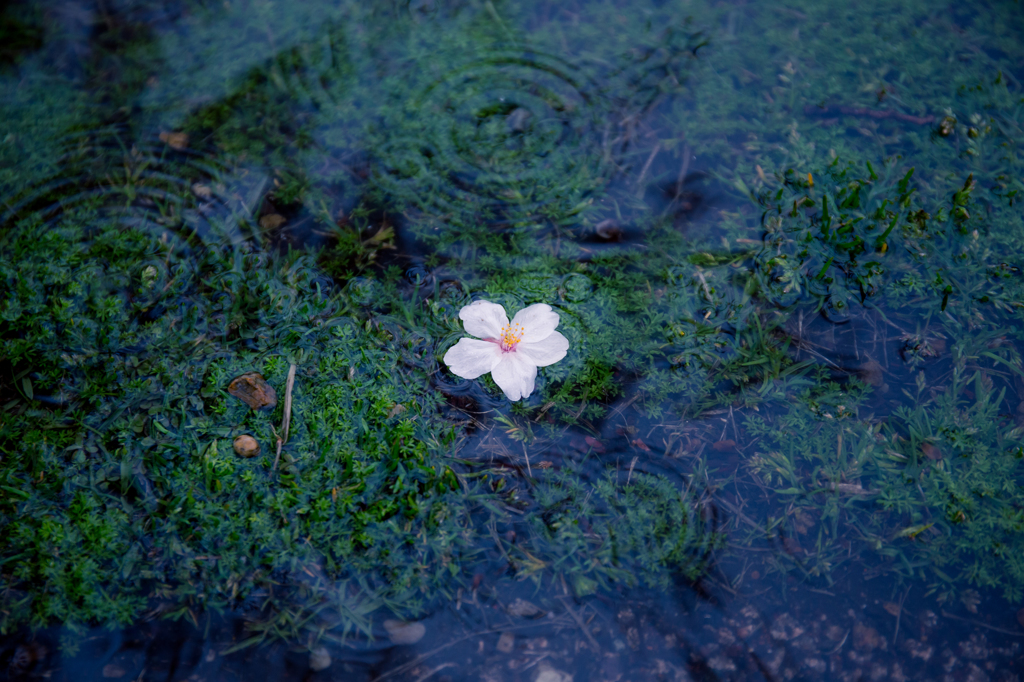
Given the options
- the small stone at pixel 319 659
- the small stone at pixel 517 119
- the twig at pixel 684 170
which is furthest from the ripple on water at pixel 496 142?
the small stone at pixel 319 659

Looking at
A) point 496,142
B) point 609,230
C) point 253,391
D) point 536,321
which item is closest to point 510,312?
point 536,321

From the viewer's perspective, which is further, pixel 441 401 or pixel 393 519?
pixel 441 401

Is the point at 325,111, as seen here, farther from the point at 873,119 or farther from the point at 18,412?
the point at 873,119

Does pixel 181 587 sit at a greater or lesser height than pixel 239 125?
lesser

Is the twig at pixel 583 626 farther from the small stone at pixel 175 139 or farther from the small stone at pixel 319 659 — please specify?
the small stone at pixel 175 139

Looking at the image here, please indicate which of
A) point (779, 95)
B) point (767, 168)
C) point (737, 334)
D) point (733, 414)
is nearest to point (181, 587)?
point (733, 414)

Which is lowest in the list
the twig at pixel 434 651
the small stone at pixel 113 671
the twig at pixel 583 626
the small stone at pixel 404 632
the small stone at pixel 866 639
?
the small stone at pixel 866 639

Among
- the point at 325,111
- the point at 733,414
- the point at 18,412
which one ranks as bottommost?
the point at 733,414

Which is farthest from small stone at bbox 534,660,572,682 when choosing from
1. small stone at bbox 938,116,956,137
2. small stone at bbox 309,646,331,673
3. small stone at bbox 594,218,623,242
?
small stone at bbox 938,116,956,137
